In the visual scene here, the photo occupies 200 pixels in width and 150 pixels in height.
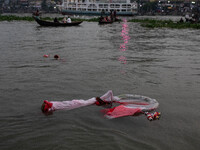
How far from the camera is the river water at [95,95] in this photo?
424cm

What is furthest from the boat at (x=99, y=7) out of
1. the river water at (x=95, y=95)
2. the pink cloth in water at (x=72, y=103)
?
the pink cloth in water at (x=72, y=103)

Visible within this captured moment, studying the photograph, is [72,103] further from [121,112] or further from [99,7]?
[99,7]

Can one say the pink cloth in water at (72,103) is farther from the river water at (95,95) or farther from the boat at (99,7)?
the boat at (99,7)

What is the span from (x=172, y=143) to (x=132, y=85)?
3331mm

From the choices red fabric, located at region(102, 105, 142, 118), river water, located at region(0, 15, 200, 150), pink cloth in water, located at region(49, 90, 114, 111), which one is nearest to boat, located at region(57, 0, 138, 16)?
river water, located at region(0, 15, 200, 150)

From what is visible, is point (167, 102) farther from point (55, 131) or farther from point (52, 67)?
point (52, 67)

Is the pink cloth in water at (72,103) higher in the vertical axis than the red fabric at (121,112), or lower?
higher

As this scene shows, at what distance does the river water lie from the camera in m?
4.24

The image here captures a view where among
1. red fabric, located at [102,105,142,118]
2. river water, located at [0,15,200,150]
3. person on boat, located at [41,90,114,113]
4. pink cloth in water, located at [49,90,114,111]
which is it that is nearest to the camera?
river water, located at [0,15,200,150]

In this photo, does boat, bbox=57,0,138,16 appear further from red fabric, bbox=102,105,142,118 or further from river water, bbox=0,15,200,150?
red fabric, bbox=102,105,142,118

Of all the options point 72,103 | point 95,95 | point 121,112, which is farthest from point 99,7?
point 121,112

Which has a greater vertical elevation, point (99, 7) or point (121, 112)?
point (99, 7)

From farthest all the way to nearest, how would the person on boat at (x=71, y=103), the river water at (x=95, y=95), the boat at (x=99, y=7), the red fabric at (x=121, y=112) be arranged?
the boat at (x=99, y=7)
the person on boat at (x=71, y=103)
the red fabric at (x=121, y=112)
the river water at (x=95, y=95)

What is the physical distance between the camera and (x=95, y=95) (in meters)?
6.56
